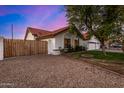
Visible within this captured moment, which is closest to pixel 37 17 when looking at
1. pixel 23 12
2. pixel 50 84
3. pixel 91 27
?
pixel 23 12

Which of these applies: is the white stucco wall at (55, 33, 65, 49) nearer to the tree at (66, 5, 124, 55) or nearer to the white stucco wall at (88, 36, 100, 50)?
the tree at (66, 5, 124, 55)

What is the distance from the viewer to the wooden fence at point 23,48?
10.7 metres

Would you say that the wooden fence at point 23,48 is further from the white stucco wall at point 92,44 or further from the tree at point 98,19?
A: the white stucco wall at point 92,44

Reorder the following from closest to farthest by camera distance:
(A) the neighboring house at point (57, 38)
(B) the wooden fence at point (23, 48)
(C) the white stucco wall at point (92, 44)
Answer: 1. (B) the wooden fence at point (23, 48)
2. (A) the neighboring house at point (57, 38)
3. (C) the white stucco wall at point (92, 44)

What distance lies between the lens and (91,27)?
40.7 ft

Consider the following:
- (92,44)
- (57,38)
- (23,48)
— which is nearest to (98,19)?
(57,38)

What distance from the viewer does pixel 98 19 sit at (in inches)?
456

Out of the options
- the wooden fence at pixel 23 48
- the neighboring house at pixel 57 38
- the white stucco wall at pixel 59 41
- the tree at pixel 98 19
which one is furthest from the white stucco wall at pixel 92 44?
the wooden fence at pixel 23 48

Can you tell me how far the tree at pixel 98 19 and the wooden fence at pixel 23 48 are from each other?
3.82 m

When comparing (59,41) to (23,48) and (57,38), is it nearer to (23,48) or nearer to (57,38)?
(57,38)

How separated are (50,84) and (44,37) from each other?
37.6 ft

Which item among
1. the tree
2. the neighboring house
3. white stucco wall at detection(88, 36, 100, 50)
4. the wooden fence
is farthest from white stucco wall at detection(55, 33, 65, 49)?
white stucco wall at detection(88, 36, 100, 50)

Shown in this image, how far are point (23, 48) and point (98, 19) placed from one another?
6.63 m
